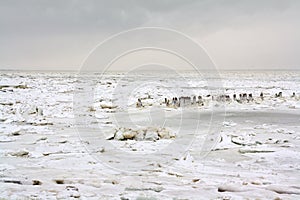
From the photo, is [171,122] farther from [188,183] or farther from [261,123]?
[188,183]

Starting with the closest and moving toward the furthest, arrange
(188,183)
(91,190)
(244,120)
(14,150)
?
1. (91,190)
2. (188,183)
3. (14,150)
4. (244,120)

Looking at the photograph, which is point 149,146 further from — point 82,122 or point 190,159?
point 82,122

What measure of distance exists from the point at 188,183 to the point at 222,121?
6282 millimetres

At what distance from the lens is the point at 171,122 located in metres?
10.0

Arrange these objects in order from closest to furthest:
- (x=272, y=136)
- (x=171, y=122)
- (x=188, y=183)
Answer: (x=188, y=183), (x=272, y=136), (x=171, y=122)

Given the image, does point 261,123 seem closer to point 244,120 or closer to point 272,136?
point 244,120

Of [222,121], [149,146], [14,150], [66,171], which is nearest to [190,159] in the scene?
[149,146]

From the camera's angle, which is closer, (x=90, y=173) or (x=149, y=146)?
(x=90, y=173)

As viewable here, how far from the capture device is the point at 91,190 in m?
4.17

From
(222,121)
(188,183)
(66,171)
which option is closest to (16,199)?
(66,171)

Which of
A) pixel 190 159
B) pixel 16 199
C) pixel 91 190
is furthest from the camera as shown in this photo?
pixel 190 159

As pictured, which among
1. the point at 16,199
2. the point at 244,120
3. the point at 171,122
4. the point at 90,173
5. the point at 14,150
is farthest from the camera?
the point at 244,120

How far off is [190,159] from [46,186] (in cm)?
275

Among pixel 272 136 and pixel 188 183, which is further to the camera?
pixel 272 136
